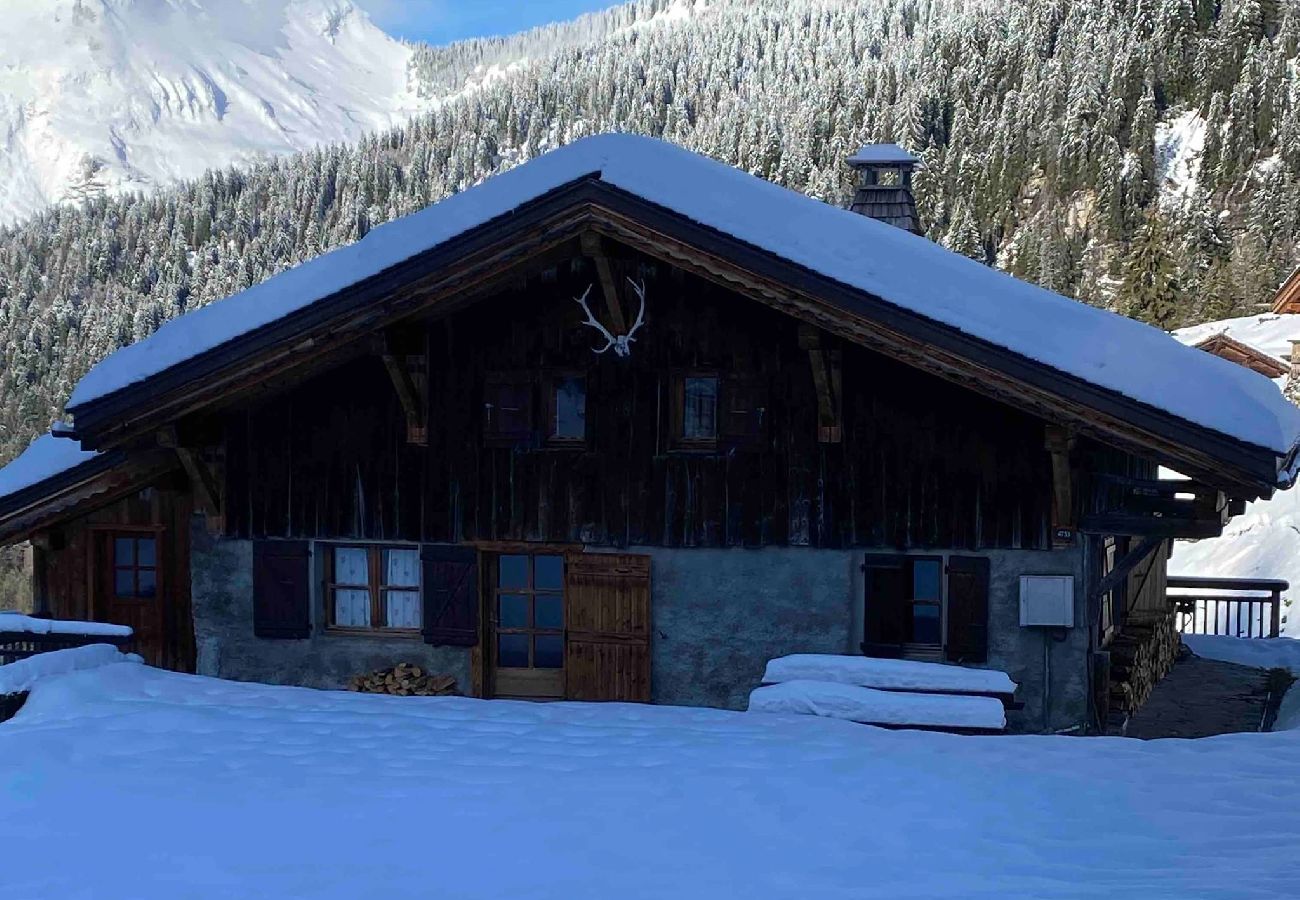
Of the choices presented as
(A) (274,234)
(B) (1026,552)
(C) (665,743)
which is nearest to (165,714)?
(C) (665,743)

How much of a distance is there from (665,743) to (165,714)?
14.1 ft

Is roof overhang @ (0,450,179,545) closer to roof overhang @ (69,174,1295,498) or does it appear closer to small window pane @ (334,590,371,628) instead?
roof overhang @ (69,174,1295,498)

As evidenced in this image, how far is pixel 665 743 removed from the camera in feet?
33.5

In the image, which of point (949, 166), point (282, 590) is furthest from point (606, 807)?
point (949, 166)

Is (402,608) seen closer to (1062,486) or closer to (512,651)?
(512,651)

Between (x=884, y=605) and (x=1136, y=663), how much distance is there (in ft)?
10.4

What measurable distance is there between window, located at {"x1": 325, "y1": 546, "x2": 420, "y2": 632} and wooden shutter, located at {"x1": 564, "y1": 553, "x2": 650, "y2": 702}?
6.01ft

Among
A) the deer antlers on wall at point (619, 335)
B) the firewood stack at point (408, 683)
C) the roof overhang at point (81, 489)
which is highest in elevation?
the deer antlers on wall at point (619, 335)

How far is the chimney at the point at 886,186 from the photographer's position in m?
25.0

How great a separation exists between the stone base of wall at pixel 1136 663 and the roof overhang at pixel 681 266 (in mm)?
2978

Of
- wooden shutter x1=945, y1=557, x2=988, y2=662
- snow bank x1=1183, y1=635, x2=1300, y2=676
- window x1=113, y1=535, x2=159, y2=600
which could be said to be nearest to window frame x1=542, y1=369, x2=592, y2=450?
wooden shutter x1=945, y1=557, x2=988, y2=662

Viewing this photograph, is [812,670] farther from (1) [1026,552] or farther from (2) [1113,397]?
(2) [1113,397]

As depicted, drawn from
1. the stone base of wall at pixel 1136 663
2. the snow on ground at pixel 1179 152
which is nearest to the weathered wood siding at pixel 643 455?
the stone base of wall at pixel 1136 663

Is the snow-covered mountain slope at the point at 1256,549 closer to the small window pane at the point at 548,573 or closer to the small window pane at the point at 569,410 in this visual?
the small window pane at the point at 548,573
